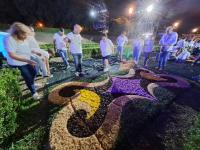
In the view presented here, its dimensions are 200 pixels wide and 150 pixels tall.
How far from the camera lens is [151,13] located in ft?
128

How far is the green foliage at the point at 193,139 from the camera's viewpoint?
163 inches

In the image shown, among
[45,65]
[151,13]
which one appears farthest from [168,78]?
[151,13]

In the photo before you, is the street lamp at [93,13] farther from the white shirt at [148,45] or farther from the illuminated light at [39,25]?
the white shirt at [148,45]

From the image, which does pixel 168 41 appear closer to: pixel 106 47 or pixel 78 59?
pixel 106 47

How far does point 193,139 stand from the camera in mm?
4387

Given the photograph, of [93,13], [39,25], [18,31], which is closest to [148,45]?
[18,31]

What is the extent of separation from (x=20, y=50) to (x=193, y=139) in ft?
16.4

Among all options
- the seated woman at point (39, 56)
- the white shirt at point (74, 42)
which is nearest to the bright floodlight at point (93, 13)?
the white shirt at point (74, 42)

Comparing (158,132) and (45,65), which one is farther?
(45,65)

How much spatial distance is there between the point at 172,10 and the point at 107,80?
32524 mm

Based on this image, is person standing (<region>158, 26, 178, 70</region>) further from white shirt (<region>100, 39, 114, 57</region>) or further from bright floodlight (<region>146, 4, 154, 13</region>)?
bright floodlight (<region>146, 4, 154, 13</region>)

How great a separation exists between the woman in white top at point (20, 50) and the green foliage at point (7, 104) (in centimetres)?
40

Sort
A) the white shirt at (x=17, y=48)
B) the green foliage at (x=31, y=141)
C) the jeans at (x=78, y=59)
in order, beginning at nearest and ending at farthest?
the green foliage at (x=31, y=141) < the white shirt at (x=17, y=48) < the jeans at (x=78, y=59)

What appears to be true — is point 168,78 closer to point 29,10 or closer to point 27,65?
point 27,65
